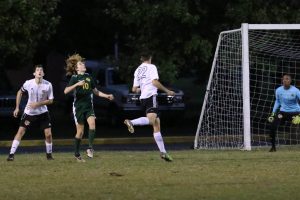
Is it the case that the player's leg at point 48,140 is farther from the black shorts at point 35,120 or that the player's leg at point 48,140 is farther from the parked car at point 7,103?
the parked car at point 7,103

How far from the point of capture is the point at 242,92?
21.0 metres

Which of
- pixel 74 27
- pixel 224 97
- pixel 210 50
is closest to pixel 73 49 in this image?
pixel 74 27

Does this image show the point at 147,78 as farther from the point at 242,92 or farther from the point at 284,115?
the point at 242,92

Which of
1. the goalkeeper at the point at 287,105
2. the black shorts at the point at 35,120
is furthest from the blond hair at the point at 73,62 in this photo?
the goalkeeper at the point at 287,105

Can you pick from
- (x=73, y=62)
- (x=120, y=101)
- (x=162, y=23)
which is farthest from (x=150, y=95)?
(x=120, y=101)

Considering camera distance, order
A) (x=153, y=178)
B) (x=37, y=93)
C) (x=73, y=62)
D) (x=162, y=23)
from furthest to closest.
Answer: (x=162, y=23) < (x=37, y=93) < (x=73, y=62) < (x=153, y=178)

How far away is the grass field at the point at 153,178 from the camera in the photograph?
11070mm

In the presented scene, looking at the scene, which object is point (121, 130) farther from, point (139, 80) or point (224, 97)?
point (139, 80)

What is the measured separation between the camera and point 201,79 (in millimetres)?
37656

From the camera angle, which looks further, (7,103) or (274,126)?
(7,103)

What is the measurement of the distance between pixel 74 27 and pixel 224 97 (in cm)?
1356

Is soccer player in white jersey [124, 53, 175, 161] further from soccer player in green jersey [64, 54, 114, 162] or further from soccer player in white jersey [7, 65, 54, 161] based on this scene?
soccer player in white jersey [7, 65, 54, 161]

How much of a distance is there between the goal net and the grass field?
4.69 metres

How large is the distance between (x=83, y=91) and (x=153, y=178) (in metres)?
3.96
